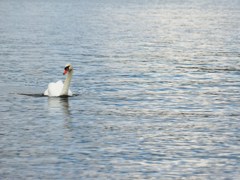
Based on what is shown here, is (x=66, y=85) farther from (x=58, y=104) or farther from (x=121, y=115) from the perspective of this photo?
(x=121, y=115)

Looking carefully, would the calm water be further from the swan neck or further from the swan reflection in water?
the swan neck

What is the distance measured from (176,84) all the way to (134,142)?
14.9 meters

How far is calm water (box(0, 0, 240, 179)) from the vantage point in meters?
23.7

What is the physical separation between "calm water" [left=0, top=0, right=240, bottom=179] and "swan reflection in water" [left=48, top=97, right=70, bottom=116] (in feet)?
0.12

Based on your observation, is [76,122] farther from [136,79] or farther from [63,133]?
[136,79]

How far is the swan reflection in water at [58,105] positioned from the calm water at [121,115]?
0.04m

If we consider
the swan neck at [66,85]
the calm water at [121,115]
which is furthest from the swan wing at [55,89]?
the calm water at [121,115]

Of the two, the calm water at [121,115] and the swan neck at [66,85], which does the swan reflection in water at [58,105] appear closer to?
the calm water at [121,115]

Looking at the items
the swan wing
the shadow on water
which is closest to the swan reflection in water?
the shadow on water

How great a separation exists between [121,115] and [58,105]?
3271 millimetres

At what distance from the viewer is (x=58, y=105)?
113 ft

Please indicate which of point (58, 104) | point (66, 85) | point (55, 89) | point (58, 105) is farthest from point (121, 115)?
point (55, 89)

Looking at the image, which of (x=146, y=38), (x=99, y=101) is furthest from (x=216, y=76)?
(x=146, y=38)

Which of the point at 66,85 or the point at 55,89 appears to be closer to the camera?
the point at 66,85
